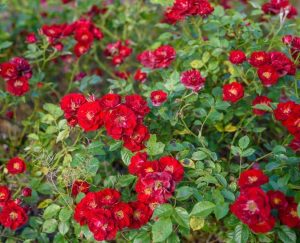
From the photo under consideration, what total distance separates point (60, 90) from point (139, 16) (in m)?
0.82

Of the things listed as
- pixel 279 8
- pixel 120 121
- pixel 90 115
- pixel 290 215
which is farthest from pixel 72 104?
pixel 279 8

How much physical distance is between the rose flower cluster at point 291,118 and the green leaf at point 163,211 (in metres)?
0.57

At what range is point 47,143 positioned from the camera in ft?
7.49

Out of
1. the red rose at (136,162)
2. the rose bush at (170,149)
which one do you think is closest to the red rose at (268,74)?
the rose bush at (170,149)

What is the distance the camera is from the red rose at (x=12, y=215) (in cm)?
190

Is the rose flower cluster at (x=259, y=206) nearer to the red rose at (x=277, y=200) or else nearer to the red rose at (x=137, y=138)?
the red rose at (x=277, y=200)

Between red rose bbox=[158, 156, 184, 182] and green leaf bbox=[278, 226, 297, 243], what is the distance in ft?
1.43

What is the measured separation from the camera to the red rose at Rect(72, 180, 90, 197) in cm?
184

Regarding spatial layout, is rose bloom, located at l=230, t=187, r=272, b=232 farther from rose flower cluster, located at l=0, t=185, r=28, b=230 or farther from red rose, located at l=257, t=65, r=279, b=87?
rose flower cluster, located at l=0, t=185, r=28, b=230

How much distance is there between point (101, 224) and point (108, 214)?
42 millimetres

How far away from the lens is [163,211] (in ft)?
5.22

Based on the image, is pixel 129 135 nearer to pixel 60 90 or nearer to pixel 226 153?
pixel 226 153

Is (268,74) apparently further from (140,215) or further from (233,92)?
(140,215)

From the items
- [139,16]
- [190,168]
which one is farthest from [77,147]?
[139,16]
